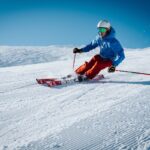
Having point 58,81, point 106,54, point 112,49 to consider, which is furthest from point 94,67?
point 58,81

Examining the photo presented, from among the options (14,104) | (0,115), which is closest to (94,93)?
(14,104)

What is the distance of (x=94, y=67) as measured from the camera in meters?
7.82

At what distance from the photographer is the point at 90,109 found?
14.6ft

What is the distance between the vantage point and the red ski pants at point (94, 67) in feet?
25.4

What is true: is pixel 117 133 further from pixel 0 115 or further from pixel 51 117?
pixel 0 115

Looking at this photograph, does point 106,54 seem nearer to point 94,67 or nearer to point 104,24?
point 94,67

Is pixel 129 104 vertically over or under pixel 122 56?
under

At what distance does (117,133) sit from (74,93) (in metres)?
2.57

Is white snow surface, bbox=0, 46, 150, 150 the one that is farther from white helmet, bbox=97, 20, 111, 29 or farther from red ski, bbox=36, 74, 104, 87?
white helmet, bbox=97, 20, 111, 29

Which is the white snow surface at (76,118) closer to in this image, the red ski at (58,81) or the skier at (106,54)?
the red ski at (58,81)

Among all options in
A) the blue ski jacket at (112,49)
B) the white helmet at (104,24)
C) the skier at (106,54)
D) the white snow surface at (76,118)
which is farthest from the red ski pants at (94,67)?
the white snow surface at (76,118)

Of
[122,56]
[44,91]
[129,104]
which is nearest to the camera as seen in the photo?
[129,104]

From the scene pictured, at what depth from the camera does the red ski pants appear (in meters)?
7.73

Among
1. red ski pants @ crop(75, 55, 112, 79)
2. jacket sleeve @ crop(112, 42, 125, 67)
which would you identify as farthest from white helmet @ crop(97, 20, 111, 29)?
red ski pants @ crop(75, 55, 112, 79)
